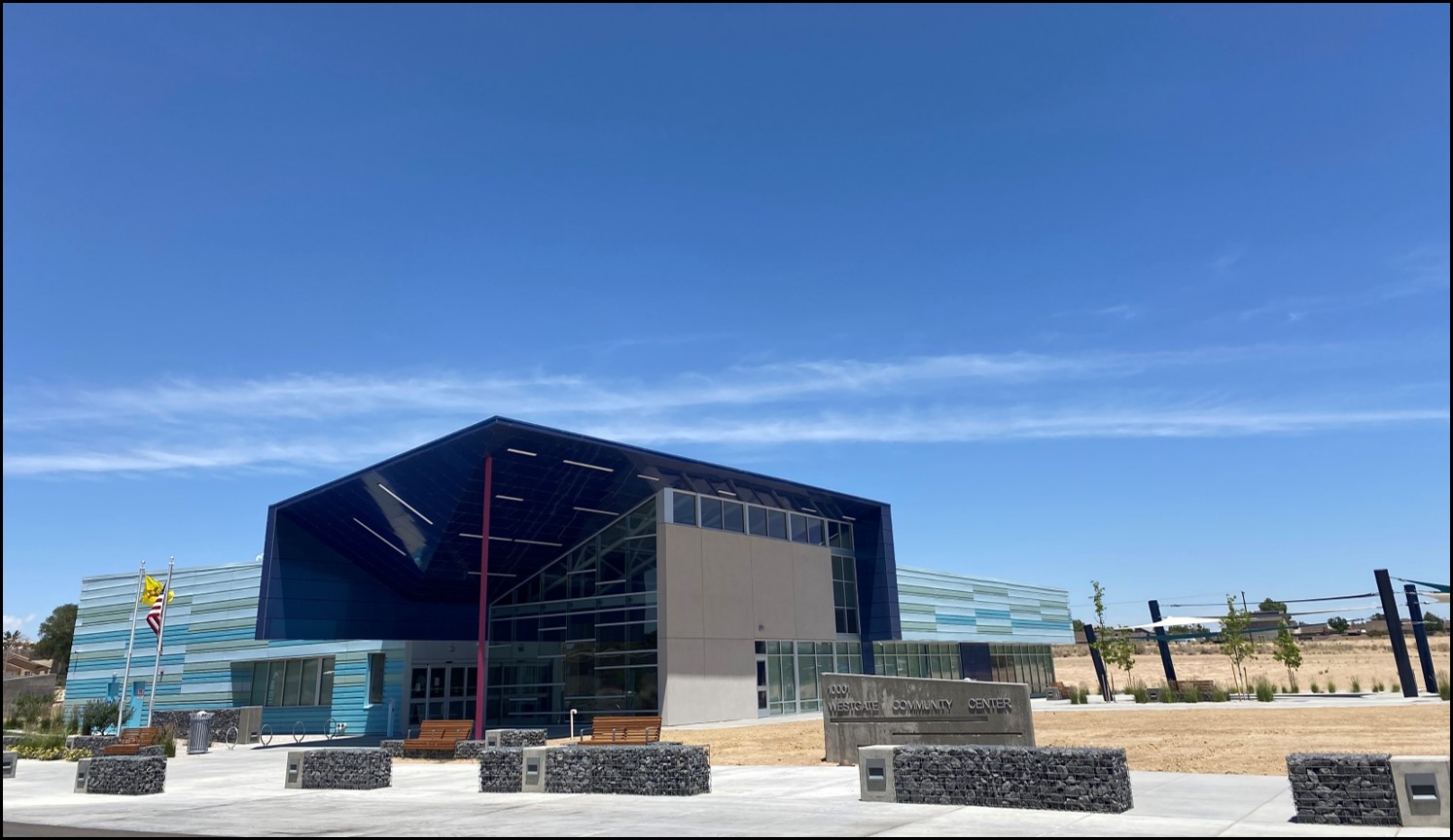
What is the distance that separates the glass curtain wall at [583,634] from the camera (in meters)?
32.1

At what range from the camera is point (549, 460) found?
2864 centimetres

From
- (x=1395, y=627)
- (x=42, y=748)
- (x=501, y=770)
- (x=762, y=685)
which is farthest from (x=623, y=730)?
(x=1395, y=627)

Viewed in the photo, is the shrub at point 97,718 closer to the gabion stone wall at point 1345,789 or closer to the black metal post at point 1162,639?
the gabion stone wall at point 1345,789

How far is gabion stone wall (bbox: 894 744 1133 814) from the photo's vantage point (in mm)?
12492

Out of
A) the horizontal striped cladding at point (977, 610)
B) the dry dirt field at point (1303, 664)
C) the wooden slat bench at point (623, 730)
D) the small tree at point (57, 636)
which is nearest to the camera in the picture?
the wooden slat bench at point (623, 730)

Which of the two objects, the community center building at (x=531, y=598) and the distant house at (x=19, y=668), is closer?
the community center building at (x=531, y=598)

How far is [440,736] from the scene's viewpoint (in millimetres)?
24422

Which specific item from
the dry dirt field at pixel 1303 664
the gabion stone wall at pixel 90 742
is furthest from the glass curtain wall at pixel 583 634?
the dry dirt field at pixel 1303 664

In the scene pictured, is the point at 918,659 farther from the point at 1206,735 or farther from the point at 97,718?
the point at 97,718

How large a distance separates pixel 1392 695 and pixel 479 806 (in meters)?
32.9

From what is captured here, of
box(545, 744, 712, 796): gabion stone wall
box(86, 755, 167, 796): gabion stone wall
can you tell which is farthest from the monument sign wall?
box(86, 755, 167, 796): gabion stone wall

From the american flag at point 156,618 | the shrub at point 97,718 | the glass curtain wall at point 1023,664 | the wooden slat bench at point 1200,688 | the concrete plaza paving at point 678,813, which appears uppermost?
the american flag at point 156,618

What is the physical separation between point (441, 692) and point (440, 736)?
12.7 metres

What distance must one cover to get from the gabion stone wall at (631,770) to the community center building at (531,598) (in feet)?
34.9
